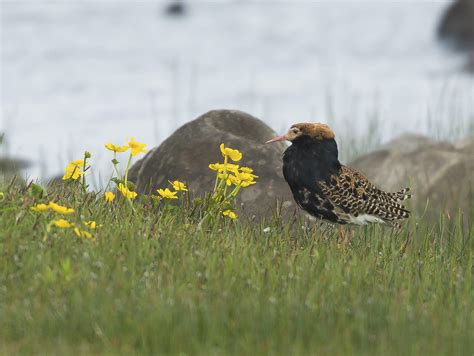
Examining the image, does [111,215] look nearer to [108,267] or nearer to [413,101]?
[108,267]

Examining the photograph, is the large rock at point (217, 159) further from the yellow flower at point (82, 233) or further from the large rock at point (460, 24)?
the large rock at point (460, 24)

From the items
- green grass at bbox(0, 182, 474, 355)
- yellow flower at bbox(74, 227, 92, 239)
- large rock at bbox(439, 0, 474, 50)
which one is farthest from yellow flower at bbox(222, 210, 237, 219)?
large rock at bbox(439, 0, 474, 50)

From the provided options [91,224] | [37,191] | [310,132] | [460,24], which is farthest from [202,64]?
[91,224]

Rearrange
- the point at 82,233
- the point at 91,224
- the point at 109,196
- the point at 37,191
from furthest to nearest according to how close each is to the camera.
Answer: the point at 109,196 → the point at 37,191 → the point at 91,224 → the point at 82,233

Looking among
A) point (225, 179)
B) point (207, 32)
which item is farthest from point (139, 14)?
point (225, 179)

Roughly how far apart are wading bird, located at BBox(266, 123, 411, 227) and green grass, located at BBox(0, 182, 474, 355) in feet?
1.01

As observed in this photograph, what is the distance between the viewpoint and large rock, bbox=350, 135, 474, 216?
10.3 meters

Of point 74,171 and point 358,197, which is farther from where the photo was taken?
point 358,197

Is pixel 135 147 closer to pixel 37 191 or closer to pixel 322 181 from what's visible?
pixel 37 191

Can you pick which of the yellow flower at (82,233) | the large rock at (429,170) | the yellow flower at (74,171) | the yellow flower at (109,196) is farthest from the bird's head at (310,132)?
the large rock at (429,170)

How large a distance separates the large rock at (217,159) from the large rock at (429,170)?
87.2 inches

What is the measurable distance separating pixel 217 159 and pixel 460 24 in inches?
766

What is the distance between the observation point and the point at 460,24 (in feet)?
86.5

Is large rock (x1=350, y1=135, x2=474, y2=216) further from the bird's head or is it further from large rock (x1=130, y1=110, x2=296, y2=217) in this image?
the bird's head
